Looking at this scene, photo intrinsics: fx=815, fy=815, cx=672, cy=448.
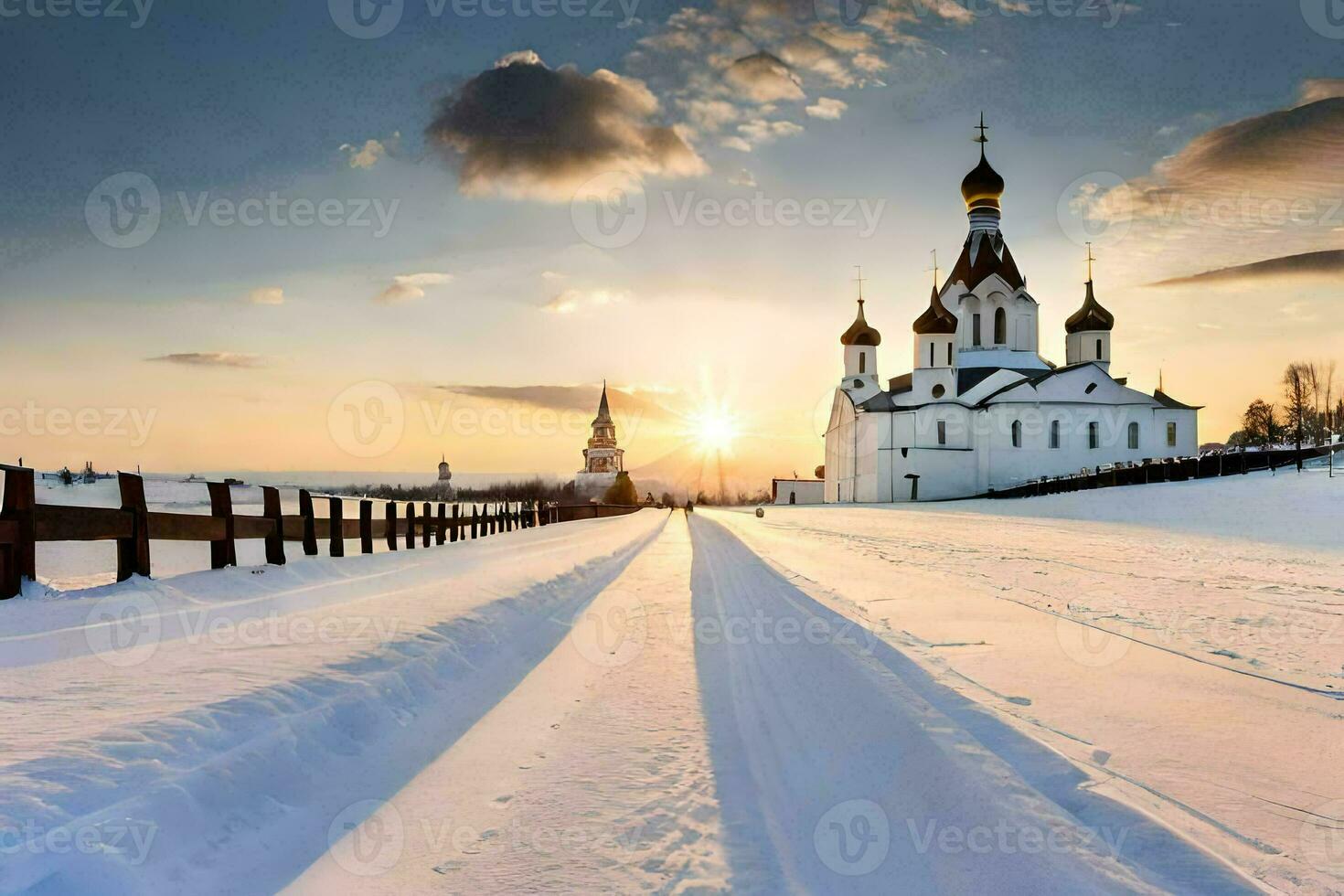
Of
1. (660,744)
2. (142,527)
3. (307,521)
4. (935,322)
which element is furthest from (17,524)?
(935,322)

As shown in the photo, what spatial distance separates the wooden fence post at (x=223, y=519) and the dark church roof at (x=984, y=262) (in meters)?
78.0

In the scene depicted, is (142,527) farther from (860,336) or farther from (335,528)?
(860,336)

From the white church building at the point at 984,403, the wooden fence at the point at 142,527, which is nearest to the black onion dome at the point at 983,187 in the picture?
the white church building at the point at 984,403

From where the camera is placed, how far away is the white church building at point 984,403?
64.9 metres

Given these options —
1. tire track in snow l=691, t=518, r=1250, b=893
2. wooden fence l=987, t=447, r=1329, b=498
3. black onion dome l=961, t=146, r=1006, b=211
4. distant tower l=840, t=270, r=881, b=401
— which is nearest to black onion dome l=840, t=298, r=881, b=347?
distant tower l=840, t=270, r=881, b=401

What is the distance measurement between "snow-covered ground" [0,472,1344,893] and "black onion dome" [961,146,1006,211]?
78.2 m

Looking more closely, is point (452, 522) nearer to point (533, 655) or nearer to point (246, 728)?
point (533, 655)

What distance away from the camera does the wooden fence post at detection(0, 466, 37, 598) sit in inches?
267

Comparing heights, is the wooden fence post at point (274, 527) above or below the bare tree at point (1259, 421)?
below

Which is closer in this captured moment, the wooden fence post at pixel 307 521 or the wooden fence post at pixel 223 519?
the wooden fence post at pixel 223 519

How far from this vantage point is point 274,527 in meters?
11.0

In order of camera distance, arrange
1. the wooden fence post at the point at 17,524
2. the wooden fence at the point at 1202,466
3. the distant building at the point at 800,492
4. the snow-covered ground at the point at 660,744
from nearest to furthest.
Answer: the snow-covered ground at the point at 660,744
the wooden fence post at the point at 17,524
the wooden fence at the point at 1202,466
the distant building at the point at 800,492

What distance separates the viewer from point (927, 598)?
10195 mm

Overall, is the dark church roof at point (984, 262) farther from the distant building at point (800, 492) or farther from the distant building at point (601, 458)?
the distant building at point (601, 458)
